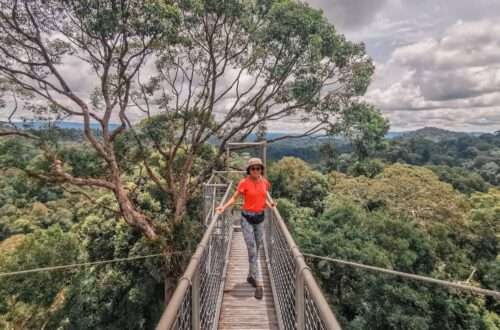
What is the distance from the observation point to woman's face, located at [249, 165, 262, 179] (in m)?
3.21

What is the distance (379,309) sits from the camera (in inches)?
378

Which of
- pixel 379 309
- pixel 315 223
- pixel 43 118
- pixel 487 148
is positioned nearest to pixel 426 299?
pixel 379 309

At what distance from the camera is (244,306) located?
3.27 m

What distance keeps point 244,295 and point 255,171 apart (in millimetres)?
1518

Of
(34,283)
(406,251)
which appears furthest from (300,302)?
(34,283)

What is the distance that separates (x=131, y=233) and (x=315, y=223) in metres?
7.81

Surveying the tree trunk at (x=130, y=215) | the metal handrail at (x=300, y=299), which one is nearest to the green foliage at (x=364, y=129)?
the metal handrail at (x=300, y=299)

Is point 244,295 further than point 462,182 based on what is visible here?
No

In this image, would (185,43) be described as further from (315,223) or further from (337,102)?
(315,223)

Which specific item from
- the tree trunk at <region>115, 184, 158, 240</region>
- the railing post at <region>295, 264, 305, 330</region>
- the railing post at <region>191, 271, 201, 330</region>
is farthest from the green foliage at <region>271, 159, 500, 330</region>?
the railing post at <region>191, 271, 201, 330</region>

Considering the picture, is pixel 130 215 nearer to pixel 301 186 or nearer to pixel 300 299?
pixel 300 299

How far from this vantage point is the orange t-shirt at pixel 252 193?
3.25m

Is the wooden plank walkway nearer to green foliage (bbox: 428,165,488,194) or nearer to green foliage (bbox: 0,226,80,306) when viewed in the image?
green foliage (bbox: 0,226,80,306)

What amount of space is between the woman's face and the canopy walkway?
58 centimetres
